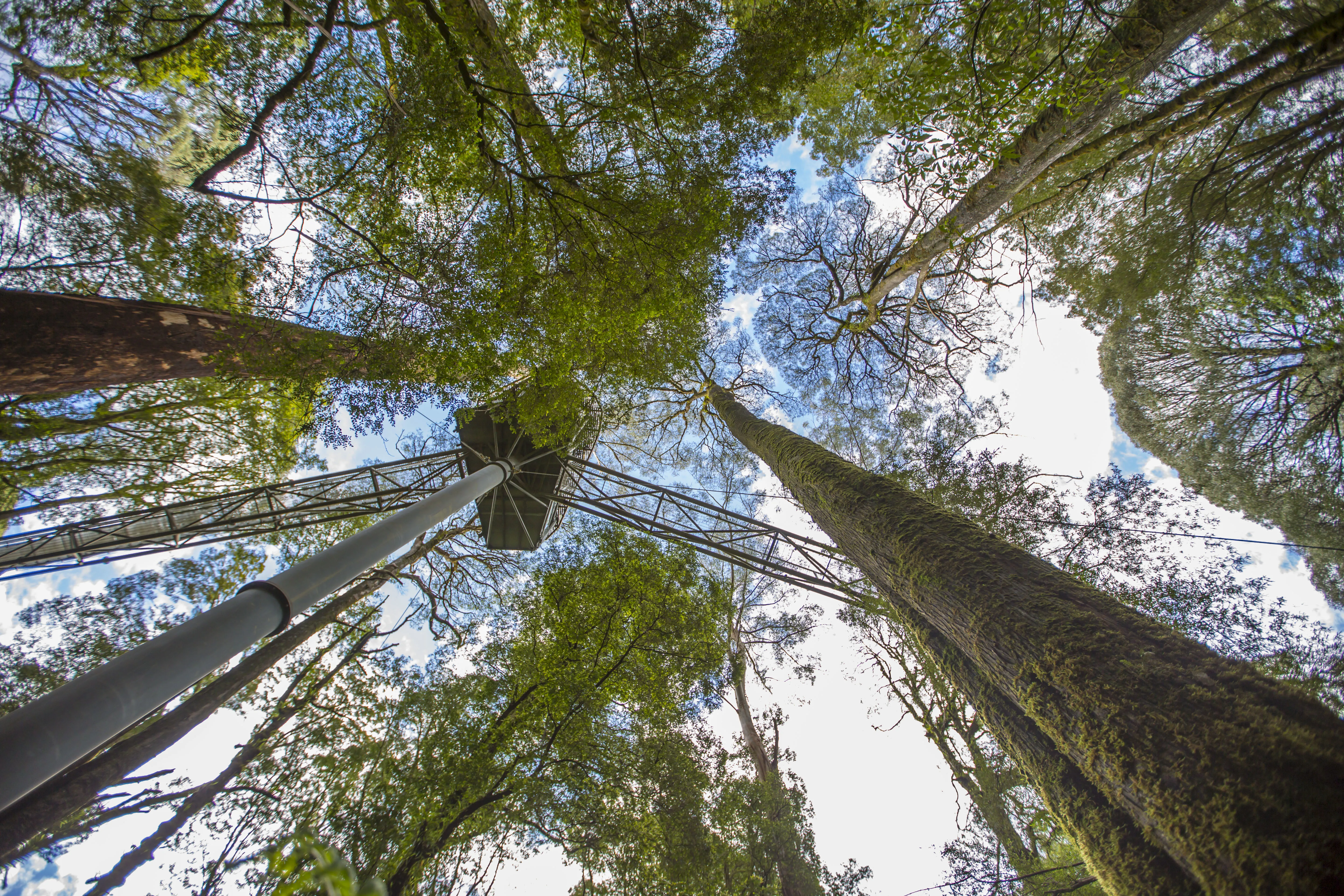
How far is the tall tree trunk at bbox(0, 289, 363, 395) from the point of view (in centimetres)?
448

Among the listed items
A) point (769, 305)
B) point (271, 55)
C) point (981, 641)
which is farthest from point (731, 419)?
point (271, 55)

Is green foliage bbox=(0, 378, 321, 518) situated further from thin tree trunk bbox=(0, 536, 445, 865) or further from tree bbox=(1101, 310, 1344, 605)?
tree bbox=(1101, 310, 1344, 605)

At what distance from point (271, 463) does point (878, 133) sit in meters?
12.5

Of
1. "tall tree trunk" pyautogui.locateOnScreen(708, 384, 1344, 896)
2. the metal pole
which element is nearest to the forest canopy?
"tall tree trunk" pyautogui.locateOnScreen(708, 384, 1344, 896)

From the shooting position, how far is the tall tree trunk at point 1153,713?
4.83 feet

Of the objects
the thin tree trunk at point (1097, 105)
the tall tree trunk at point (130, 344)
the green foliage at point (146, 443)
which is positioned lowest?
the thin tree trunk at point (1097, 105)

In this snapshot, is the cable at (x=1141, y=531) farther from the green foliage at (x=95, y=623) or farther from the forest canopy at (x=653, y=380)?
the green foliage at (x=95, y=623)

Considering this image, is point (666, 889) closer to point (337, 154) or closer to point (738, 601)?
point (738, 601)

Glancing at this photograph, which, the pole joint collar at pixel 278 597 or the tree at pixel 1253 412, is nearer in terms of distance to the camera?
the pole joint collar at pixel 278 597

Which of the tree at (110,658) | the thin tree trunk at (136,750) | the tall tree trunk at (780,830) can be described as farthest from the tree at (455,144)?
the tall tree trunk at (780,830)

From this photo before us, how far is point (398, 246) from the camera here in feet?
15.8

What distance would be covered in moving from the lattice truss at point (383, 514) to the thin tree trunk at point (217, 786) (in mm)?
2890

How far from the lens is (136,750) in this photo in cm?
575

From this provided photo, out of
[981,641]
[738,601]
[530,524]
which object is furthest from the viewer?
[738,601]
